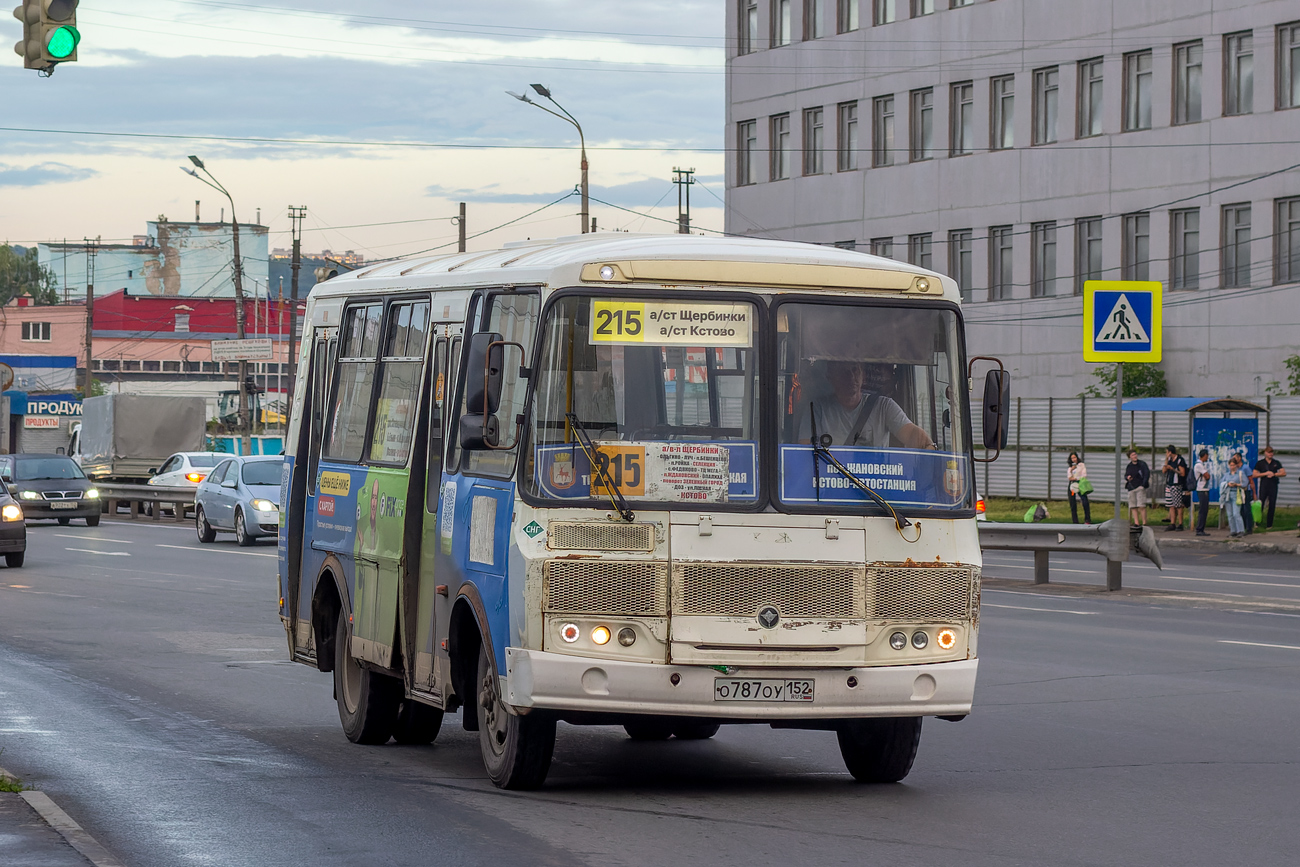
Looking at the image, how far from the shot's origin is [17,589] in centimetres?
2245

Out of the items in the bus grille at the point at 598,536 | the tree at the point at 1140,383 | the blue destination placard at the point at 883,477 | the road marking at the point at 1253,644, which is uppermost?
the tree at the point at 1140,383

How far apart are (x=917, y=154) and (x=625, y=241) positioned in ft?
159

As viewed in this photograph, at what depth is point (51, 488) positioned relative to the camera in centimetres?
3941

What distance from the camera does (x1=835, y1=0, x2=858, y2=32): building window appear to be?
5806 centimetres

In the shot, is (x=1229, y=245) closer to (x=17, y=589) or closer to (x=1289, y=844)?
(x=17, y=589)

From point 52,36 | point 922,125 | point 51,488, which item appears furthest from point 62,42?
point 922,125

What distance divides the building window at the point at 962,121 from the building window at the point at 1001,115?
0.86 meters

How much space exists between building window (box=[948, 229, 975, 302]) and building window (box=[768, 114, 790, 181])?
7770 millimetres

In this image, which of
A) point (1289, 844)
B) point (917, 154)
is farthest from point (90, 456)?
point (1289, 844)

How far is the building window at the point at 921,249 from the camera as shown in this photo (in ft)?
183

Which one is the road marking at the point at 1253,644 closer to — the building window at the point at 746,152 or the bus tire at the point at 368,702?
the bus tire at the point at 368,702

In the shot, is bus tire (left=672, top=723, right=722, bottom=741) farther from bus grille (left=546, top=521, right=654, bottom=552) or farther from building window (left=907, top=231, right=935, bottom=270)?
building window (left=907, top=231, right=935, bottom=270)

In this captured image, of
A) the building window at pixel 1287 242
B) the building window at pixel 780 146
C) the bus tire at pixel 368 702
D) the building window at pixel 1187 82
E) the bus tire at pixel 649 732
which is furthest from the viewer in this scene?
the building window at pixel 780 146

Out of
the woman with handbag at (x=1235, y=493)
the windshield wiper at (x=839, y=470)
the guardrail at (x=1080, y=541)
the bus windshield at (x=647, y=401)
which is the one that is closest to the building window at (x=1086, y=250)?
the woman with handbag at (x=1235, y=493)
